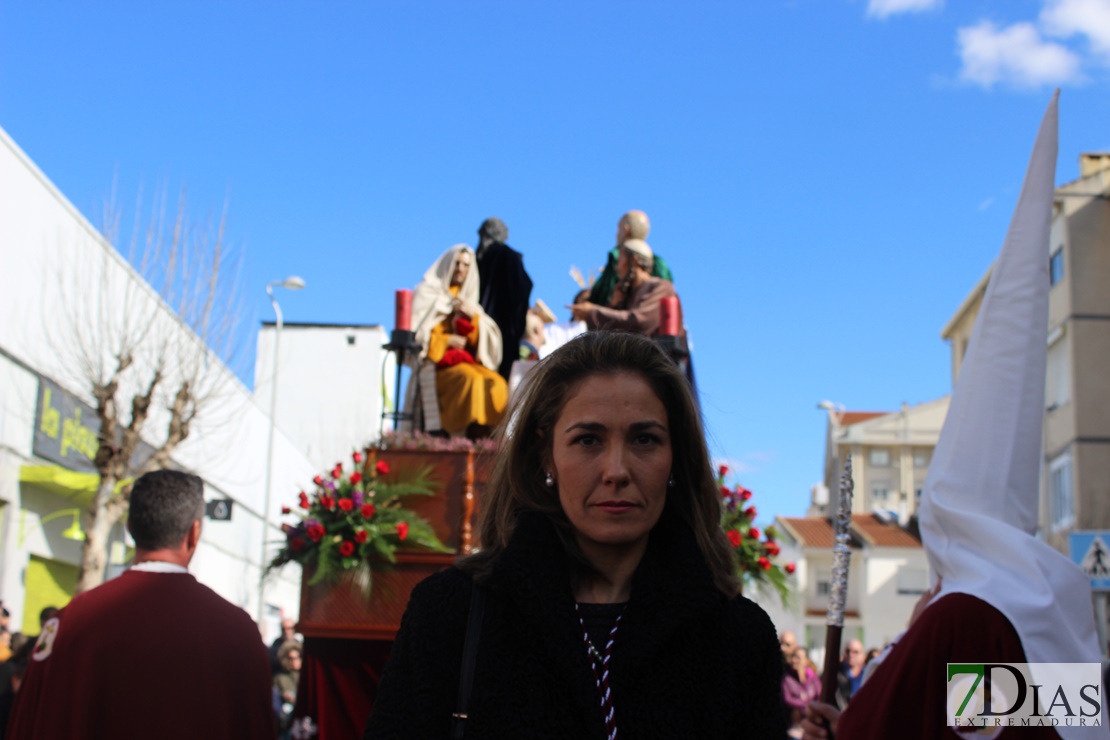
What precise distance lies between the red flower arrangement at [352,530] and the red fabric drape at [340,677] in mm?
369

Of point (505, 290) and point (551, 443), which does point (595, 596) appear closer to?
point (551, 443)

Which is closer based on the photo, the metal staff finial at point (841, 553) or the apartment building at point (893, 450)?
the metal staff finial at point (841, 553)

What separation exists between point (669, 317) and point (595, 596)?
5.42m

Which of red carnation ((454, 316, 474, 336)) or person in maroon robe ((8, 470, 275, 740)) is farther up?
red carnation ((454, 316, 474, 336))

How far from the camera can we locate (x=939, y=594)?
11.9 ft

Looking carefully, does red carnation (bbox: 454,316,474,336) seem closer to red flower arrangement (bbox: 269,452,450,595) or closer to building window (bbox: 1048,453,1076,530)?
red flower arrangement (bbox: 269,452,450,595)

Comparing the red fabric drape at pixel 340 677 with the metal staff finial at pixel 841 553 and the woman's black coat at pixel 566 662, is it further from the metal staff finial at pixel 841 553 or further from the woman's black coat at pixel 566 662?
the woman's black coat at pixel 566 662

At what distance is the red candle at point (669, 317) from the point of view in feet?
25.5

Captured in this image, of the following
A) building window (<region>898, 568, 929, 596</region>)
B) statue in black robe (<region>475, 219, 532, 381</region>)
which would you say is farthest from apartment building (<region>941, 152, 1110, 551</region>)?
statue in black robe (<region>475, 219, 532, 381</region>)

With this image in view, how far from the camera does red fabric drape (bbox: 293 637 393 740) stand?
21.5ft

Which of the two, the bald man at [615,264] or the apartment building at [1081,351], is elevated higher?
the apartment building at [1081,351]

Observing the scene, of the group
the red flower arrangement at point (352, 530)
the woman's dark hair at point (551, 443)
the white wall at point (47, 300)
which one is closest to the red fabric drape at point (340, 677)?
the red flower arrangement at point (352, 530)

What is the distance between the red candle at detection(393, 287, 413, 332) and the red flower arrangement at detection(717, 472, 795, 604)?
7.59 ft

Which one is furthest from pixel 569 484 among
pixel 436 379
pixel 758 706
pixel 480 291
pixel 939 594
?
pixel 480 291
